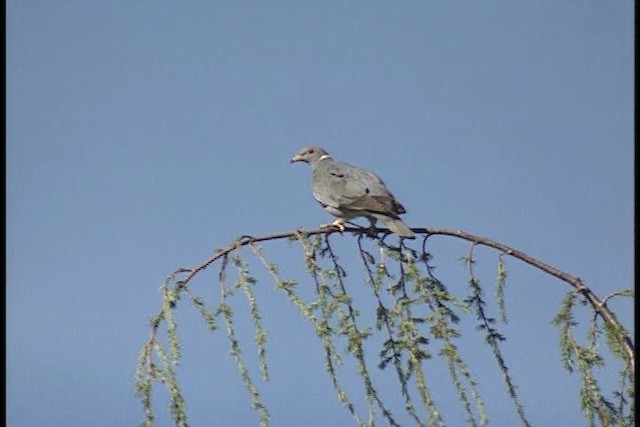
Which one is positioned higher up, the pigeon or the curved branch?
the pigeon

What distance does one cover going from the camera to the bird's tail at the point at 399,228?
4708 millimetres

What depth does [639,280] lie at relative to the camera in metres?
4.00

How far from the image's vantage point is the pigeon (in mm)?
5934

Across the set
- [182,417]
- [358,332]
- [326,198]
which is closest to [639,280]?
[358,332]

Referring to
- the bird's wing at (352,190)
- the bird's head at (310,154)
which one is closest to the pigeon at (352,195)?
the bird's wing at (352,190)

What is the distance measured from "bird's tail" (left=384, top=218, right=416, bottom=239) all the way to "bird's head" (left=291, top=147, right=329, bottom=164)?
2406 millimetres

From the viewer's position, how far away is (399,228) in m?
4.94

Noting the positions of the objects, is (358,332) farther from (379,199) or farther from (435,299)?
(379,199)

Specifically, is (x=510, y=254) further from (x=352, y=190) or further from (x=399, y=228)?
(x=352, y=190)

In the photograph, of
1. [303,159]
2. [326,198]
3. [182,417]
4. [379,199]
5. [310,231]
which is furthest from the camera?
[303,159]

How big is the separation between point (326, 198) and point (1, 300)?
2730 mm

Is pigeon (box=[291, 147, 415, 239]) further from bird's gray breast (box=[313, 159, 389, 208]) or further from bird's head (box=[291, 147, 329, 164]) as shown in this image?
bird's head (box=[291, 147, 329, 164])

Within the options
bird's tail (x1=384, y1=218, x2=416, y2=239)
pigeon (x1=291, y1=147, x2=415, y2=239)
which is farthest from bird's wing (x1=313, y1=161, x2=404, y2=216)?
bird's tail (x1=384, y1=218, x2=416, y2=239)

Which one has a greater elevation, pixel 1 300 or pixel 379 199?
pixel 379 199
